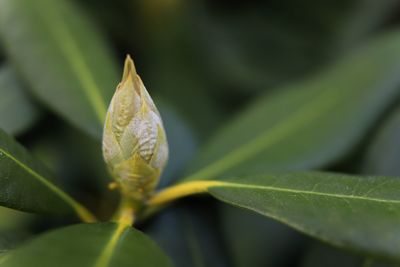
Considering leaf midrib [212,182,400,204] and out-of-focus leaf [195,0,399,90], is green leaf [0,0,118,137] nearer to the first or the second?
leaf midrib [212,182,400,204]

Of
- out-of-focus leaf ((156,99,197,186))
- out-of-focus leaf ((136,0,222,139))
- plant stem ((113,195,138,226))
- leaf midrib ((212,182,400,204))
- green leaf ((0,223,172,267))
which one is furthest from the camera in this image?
out-of-focus leaf ((136,0,222,139))

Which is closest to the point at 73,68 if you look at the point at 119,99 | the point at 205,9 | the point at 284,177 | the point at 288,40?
the point at 119,99

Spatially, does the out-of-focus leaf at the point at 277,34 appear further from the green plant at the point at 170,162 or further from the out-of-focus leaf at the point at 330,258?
the out-of-focus leaf at the point at 330,258

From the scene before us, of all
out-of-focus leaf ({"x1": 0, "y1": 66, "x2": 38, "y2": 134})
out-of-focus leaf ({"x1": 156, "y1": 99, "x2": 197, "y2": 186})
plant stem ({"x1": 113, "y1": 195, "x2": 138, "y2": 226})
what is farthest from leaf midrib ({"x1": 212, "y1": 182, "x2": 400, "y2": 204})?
out-of-focus leaf ({"x1": 0, "y1": 66, "x2": 38, "y2": 134})

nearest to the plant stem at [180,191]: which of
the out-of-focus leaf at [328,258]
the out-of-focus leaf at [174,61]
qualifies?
the out-of-focus leaf at [328,258]

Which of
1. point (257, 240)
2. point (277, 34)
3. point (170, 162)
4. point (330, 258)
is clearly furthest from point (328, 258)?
point (277, 34)

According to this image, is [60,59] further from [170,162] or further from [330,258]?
[330,258]
